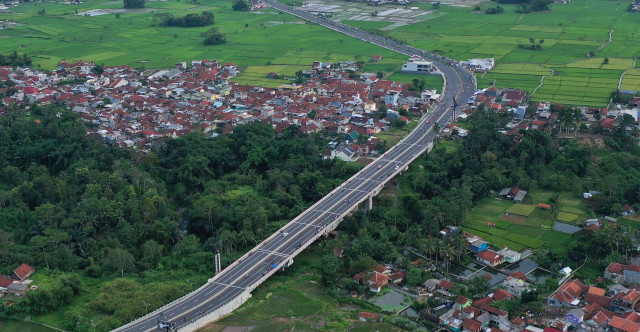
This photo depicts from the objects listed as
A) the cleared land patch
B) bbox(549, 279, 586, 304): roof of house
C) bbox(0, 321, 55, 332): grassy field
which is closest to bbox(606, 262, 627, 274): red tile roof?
bbox(549, 279, 586, 304): roof of house

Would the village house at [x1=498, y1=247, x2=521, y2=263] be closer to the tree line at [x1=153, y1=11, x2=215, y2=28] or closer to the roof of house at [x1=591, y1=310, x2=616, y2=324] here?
the roof of house at [x1=591, y1=310, x2=616, y2=324]

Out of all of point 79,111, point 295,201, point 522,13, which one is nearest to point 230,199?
point 295,201

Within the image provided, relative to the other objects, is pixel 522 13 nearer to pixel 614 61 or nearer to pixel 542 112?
pixel 614 61

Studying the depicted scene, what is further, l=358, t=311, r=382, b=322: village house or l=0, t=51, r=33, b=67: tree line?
l=0, t=51, r=33, b=67: tree line

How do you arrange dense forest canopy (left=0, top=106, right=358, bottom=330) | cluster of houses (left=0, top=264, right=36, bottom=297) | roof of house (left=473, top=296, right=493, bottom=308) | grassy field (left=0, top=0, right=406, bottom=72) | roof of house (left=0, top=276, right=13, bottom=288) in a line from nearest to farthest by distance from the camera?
roof of house (left=473, top=296, right=493, bottom=308) < cluster of houses (left=0, top=264, right=36, bottom=297) < roof of house (left=0, top=276, right=13, bottom=288) < dense forest canopy (left=0, top=106, right=358, bottom=330) < grassy field (left=0, top=0, right=406, bottom=72)

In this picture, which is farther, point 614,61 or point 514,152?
point 614,61
